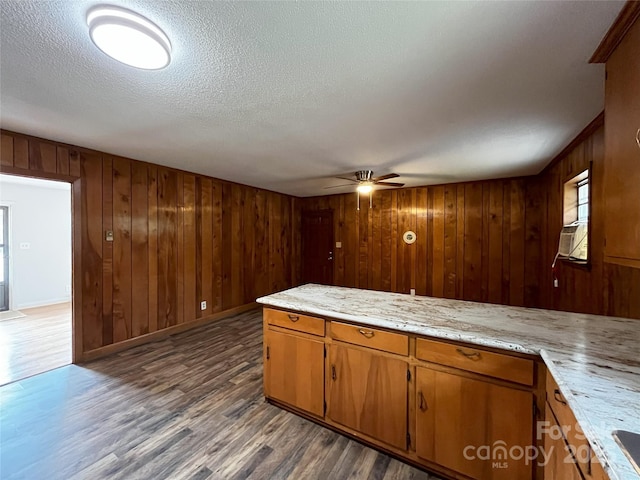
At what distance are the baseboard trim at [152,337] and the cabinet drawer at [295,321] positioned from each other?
232cm

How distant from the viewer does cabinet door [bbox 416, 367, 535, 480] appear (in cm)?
136

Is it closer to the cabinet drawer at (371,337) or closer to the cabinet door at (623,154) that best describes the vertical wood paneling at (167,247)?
the cabinet drawer at (371,337)

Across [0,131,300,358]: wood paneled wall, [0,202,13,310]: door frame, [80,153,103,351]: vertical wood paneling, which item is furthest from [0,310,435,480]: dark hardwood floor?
[0,202,13,310]: door frame

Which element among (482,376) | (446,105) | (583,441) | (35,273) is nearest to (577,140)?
(446,105)

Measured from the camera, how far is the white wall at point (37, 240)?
5074mm

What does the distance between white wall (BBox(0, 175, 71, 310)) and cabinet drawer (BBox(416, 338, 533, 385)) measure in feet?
21.5

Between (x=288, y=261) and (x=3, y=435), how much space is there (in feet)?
15.4

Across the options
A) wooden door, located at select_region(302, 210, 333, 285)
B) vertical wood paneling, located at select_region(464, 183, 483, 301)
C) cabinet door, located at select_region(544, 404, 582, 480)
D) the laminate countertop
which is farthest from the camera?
wooden door, located at select_region(302, 210, 333, 285)

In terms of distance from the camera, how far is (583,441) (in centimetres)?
88

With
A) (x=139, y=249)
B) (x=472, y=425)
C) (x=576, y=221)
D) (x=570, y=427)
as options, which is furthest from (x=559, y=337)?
(x=139, y=249)

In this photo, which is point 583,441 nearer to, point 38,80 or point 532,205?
point 38,80

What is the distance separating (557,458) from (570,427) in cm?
26

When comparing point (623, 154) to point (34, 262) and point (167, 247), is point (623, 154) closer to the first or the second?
point (167, 247)

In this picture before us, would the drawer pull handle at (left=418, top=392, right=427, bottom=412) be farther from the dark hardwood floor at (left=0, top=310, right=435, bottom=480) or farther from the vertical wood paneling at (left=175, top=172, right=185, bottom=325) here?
the vertical wood paneling at (left=175, top=172, right=185, bottom=325)
